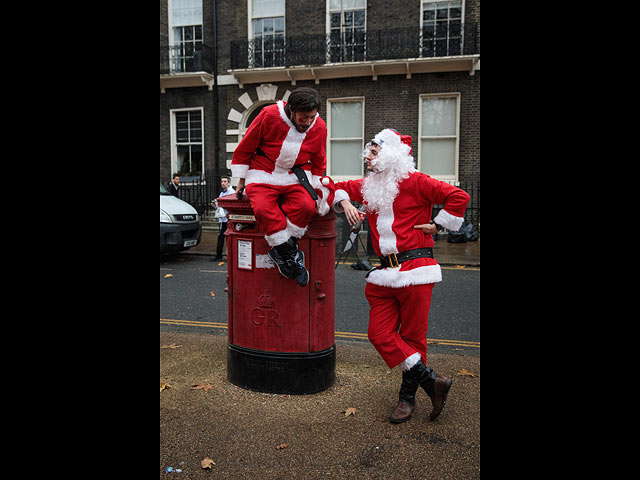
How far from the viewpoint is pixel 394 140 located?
349 cm

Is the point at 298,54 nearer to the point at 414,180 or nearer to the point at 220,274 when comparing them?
the point at 220,274

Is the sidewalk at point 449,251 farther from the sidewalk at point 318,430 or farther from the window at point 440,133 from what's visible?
the sidewalk at point 318,430

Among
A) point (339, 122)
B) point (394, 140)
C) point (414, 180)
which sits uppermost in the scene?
point (339, 122)

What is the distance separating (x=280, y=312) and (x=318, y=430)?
873 millimetres

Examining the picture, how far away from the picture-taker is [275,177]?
139 inches

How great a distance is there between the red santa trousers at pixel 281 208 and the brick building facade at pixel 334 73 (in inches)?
506

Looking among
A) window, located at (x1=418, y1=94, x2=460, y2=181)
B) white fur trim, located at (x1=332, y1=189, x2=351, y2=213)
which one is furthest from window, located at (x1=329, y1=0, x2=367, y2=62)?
white fur trim, located at (x1=332, y1=189, x2=351, y2=213)

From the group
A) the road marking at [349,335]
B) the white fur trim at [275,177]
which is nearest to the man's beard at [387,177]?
the white fur trim at [275,177]

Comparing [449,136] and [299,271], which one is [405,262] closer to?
[299,271]

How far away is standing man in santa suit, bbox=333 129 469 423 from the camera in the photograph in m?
3.26

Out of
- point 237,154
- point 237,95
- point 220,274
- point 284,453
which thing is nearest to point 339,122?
point 237,95

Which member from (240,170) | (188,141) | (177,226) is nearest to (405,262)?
(240,170)
